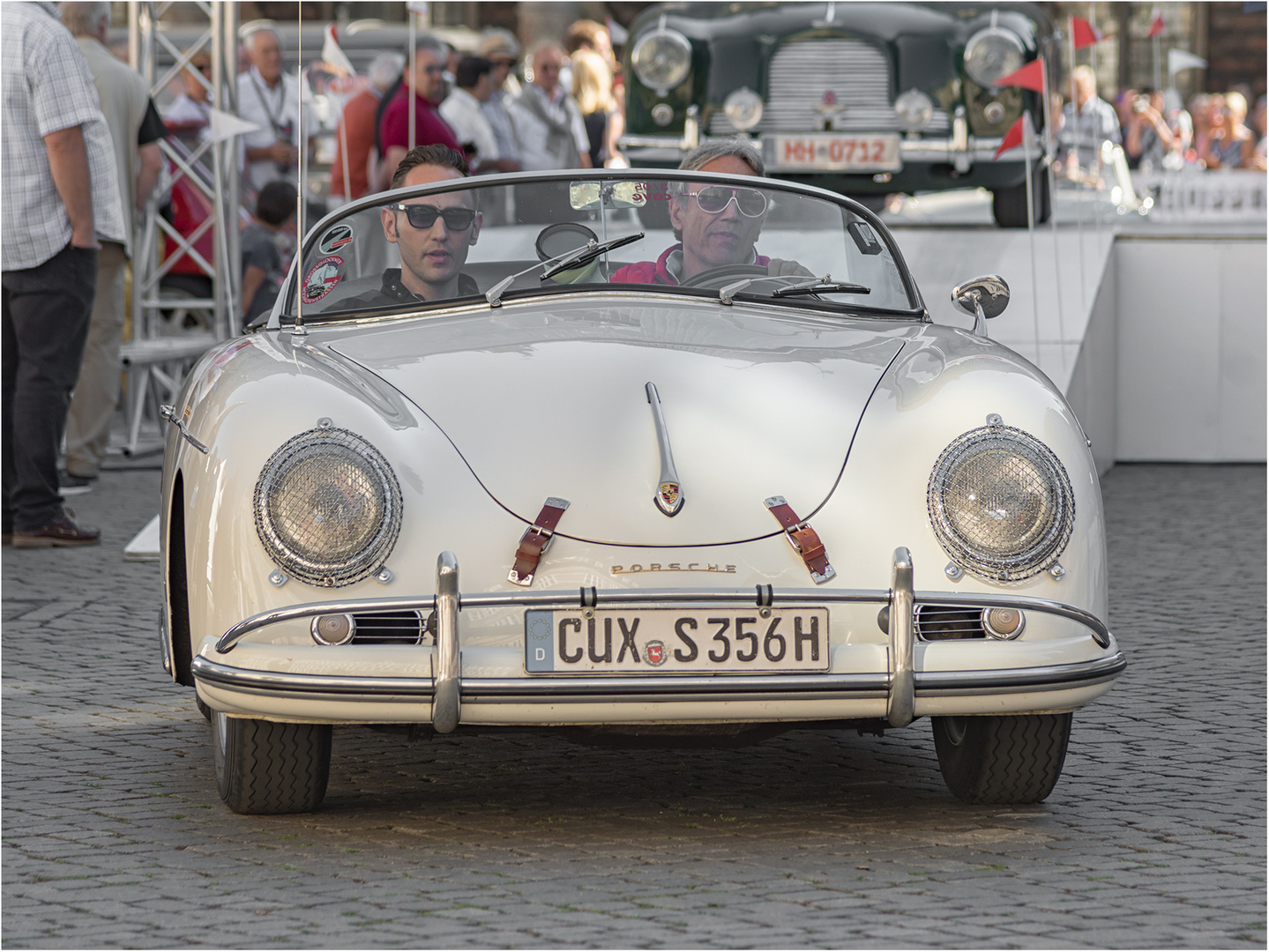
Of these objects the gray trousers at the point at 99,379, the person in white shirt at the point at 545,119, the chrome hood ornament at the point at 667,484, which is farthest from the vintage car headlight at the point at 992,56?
the chrome hood ornament at the point at 667,484

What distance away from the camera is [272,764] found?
3.74 m

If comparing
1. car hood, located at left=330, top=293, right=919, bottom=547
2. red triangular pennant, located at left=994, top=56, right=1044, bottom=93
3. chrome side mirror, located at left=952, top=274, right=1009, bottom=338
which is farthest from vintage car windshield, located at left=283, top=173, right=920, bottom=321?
red triangular pennant, located at left=994, top=56, right=1044, bottom=93

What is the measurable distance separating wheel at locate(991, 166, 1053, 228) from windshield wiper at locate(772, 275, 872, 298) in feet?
23.1

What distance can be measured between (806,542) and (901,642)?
0.26m

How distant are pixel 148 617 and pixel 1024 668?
3614mm

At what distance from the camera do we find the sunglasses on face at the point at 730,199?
15.1ft

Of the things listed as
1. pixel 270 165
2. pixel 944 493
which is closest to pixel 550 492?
pixel 944 493

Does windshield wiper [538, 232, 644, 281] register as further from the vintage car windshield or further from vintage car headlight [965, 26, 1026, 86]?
vintage car headlight [965, 26, 1026, 86]

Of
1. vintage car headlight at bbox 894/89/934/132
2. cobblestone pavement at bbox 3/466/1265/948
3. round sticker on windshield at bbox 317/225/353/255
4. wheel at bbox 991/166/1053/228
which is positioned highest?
vintage car headlight at bbox 894/89/934/132

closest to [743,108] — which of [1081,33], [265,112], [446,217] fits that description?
[1081,33]

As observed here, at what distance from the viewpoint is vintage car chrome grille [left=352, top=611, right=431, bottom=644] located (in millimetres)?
3395

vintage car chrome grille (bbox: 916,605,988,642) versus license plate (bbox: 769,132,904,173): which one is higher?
license plate (bbox: 769,132,904,173)

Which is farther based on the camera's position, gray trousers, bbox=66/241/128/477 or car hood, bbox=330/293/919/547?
gray trousers, bbox=66/241/128/477

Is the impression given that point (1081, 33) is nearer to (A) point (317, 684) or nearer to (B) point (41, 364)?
(B) point (41, 364)
